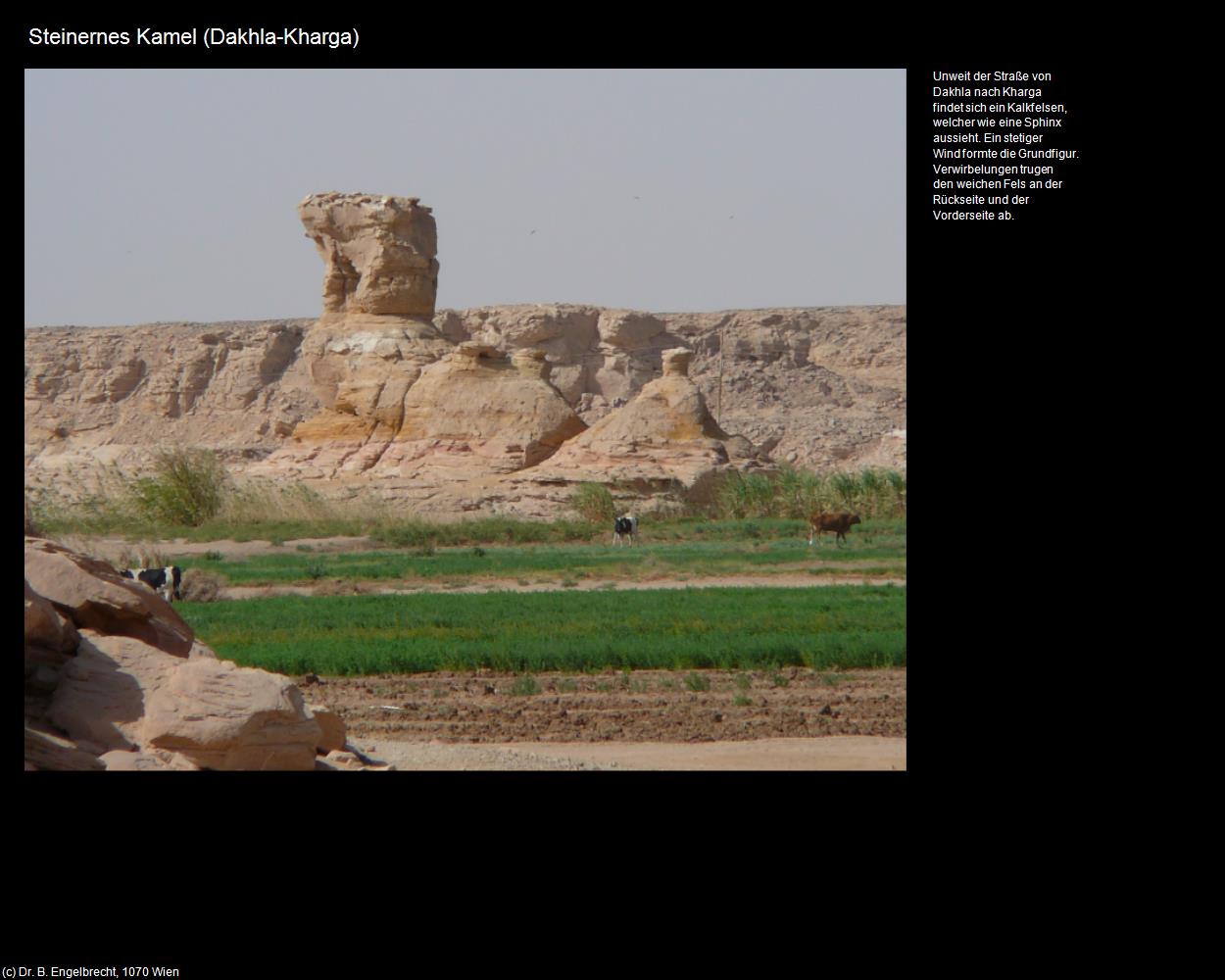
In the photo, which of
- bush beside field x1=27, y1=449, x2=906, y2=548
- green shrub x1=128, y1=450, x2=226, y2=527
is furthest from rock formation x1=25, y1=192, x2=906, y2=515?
green shrub x1=128, y1=450, x2=226, y2=527

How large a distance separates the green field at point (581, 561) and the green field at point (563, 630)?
3519mm

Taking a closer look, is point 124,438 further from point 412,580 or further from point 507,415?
point 412,580

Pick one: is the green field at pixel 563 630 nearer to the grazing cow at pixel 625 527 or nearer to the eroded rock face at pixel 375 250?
the grazing cow at pixel 625 527

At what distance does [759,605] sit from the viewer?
1806 centimetres

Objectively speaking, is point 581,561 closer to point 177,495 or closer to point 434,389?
point 177,495

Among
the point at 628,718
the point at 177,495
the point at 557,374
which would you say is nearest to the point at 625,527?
the point at 177,495

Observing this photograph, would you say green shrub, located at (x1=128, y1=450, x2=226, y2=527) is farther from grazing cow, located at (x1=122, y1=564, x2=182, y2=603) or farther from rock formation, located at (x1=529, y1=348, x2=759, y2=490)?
grazing cow, located at (x1=122, y1=564, x2=182, y2=603)

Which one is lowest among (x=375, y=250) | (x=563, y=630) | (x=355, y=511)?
(x=563, y=630)

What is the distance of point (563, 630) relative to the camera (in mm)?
15984

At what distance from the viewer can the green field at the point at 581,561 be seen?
23938 millimetres

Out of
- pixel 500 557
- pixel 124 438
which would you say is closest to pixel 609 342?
pixel 124 438

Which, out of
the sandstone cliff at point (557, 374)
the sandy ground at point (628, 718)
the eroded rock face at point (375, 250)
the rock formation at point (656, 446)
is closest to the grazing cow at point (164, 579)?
the sandy ground at point (628, 718)

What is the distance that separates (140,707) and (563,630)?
8536mm

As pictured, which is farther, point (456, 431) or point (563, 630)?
point (456, 431)
